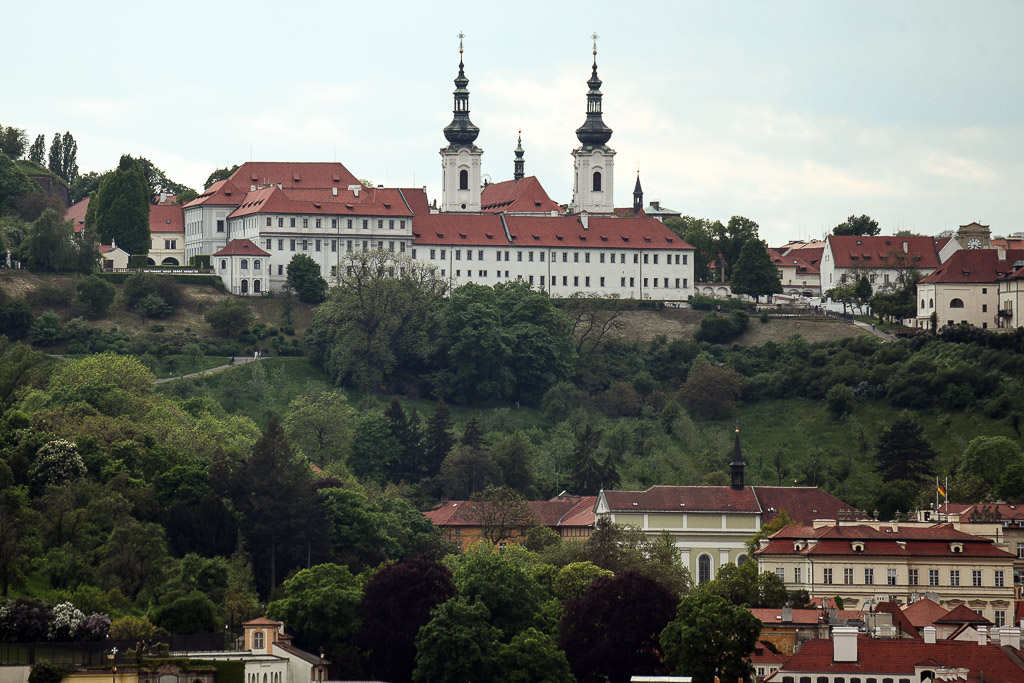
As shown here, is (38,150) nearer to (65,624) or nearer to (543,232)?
(543,232)

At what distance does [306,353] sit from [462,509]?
1076 inches

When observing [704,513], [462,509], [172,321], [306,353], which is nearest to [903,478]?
[704,513]

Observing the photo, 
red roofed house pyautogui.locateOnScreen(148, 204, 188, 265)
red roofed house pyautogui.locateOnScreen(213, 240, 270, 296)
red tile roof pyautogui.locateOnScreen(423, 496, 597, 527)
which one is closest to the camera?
red tile roof pyautogui.locateOnScreen(423, 496, 597, 527)

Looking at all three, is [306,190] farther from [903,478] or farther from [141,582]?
[141,582]

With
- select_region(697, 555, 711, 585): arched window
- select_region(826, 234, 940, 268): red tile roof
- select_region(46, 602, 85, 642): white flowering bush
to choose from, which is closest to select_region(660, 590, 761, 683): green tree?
select_region(46, 602, 85, 642): white flowering bush

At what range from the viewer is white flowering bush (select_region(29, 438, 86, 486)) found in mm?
91062

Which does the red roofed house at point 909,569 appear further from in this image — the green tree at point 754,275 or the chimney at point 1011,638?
the green tree at point 754,275

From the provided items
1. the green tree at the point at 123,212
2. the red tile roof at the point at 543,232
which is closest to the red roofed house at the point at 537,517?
the red tile roof at the point at 543,232

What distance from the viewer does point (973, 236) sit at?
164m

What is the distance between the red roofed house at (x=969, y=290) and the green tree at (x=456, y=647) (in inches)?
2644

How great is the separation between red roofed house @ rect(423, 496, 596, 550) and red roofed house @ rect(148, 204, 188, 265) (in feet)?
150

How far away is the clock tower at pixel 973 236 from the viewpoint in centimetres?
16275

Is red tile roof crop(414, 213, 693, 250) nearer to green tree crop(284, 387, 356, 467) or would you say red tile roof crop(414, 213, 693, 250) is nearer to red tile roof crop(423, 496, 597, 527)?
green tree crop(284, 387, 356, 467)

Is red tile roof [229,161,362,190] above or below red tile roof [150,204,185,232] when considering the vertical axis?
above
